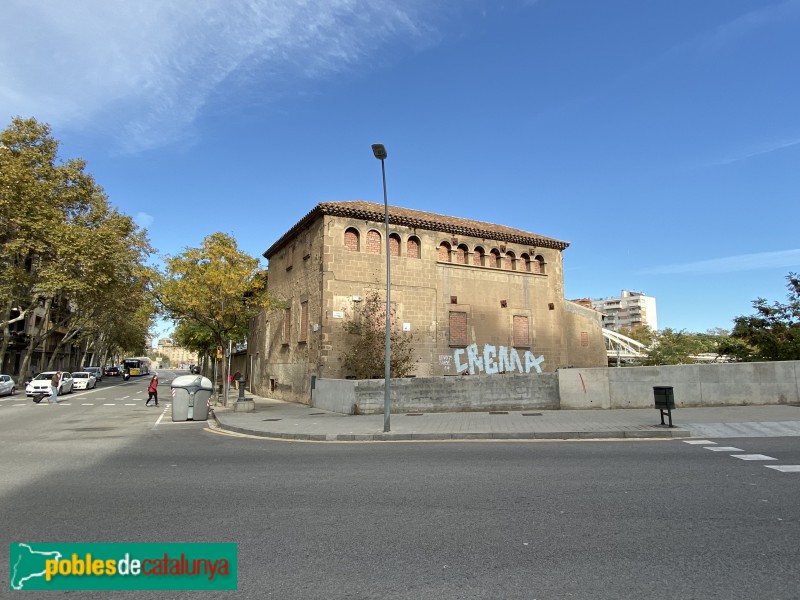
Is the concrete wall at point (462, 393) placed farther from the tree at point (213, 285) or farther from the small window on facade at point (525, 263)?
the small window on facade at point (525, 263)

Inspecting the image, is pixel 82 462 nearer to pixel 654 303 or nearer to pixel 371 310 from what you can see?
pixel 371 310

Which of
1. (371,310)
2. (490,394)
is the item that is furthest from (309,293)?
(490,394)

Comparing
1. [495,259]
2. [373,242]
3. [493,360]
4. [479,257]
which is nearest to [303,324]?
[373,242]

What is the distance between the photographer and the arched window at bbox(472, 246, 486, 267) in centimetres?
2653

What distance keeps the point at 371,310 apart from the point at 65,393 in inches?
925

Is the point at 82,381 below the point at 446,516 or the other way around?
the other way around

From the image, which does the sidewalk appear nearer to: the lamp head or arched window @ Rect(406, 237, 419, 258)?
the lamp head

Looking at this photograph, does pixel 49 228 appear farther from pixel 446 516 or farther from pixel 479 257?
pixel 446 516

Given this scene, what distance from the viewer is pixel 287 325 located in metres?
26.6

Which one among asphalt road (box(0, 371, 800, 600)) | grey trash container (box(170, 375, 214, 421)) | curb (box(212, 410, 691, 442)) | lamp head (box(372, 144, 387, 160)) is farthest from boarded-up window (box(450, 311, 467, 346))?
asphalt road (box(0, 371, 800, 600))

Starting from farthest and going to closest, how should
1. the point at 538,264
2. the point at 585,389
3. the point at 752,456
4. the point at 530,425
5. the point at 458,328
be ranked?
1. the point at 538,264
2. the point at 458,328
3. the point at 585,389
4. the point at 530,425
5. the point at 752,456

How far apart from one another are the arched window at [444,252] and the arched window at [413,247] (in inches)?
52.0

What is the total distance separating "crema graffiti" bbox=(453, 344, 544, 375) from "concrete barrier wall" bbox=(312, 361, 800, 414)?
21.5 ft

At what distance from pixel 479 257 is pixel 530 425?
48.8ft
